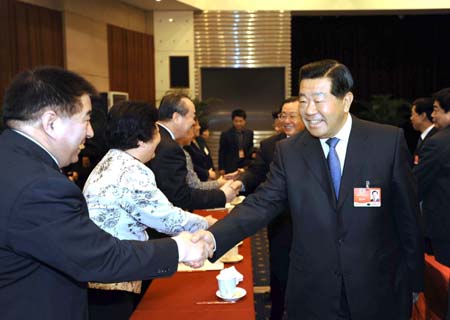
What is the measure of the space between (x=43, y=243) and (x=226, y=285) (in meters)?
0.92

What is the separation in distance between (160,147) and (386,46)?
10.4 meters

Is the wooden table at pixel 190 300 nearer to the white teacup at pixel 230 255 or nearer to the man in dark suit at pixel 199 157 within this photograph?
the white teacup at pixel 230 255

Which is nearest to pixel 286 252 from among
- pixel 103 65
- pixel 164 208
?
pixel 164 208

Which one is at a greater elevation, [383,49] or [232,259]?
[383,49]

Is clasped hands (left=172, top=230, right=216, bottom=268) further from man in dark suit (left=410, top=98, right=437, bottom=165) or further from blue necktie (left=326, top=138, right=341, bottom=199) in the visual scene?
man in dark suit (left=410, top=98, right=437, bottom=165)

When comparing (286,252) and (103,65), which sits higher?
(103,65)

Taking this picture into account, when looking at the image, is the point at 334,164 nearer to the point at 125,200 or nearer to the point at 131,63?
the point at 125,200

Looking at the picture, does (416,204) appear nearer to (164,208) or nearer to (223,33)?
(164,208)

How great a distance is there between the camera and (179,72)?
922 cm

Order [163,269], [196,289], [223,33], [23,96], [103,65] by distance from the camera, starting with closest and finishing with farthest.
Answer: [23,96] < [163,269] < [196,289] < [103,65] < [223,33]

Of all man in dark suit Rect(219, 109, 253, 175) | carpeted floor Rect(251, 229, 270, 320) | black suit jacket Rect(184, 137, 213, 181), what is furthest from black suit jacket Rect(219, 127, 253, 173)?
black suit jacket Rect(184, 137, 213, 181)

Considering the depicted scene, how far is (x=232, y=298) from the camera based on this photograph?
1.89 m

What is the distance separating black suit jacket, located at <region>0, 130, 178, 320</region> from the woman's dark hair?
33.6 inches

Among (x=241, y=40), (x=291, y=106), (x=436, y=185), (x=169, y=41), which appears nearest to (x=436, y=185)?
(x=436, y=185)
